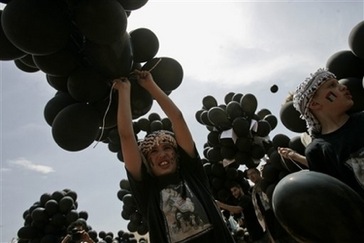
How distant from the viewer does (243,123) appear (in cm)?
484

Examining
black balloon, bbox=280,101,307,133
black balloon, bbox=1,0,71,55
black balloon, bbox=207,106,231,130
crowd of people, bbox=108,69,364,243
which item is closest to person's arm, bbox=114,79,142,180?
crowd of people, bbox=108,69,364,243

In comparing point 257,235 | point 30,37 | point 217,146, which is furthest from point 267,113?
point 30,37

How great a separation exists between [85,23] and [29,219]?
5.56m

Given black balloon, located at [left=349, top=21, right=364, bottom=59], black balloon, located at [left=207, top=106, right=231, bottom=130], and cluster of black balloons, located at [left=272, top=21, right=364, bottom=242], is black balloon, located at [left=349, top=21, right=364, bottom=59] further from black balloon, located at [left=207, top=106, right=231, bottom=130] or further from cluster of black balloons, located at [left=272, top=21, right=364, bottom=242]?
black balloon, located at [left=207, top=106, right=231, bottom=130]

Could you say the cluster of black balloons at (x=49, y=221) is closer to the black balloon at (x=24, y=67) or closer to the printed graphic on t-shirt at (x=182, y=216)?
the black balloon at (x=24, y=67)

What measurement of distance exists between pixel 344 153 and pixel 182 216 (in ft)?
3.08

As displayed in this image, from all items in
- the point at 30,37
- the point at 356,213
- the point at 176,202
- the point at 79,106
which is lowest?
the point at 356,213

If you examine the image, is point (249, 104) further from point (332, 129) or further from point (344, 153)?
point (344, 153)

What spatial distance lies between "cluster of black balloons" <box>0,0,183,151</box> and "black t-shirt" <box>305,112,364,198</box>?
3.57ft

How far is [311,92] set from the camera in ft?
6.62

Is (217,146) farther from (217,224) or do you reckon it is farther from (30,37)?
(30,37)

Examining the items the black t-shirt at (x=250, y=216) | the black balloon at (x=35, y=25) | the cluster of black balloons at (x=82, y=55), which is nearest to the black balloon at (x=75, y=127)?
the cluster of black balloons at (x=82, y=55)

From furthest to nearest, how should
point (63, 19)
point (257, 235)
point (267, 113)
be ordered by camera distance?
1. point (267, 113)
2. point (257, 235)
3. point (63, 19)

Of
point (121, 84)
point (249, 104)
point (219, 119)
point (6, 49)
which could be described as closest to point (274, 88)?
point (249, 104)
